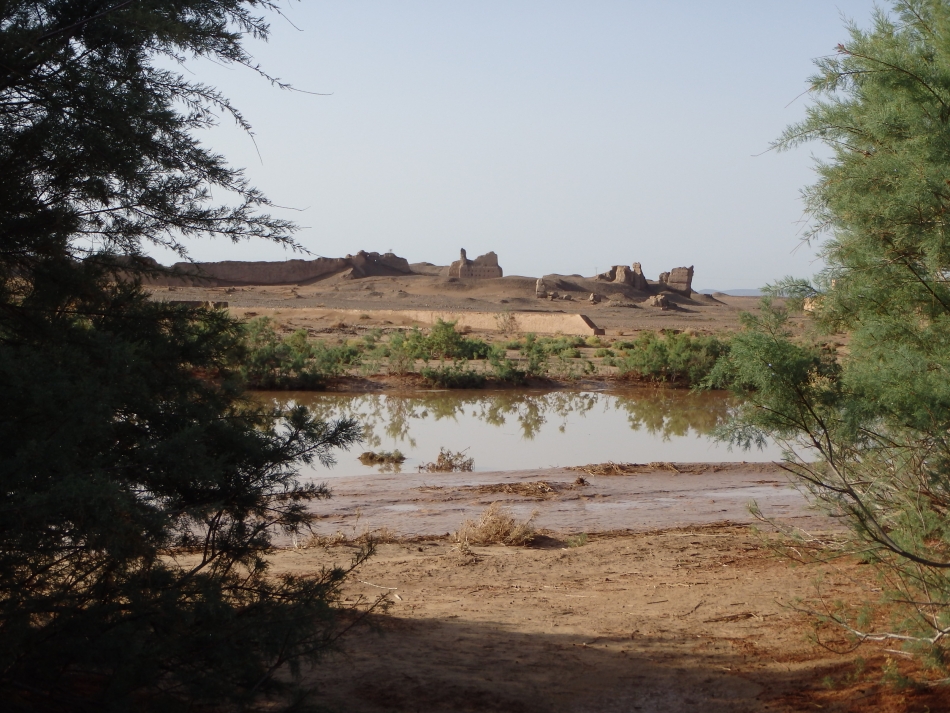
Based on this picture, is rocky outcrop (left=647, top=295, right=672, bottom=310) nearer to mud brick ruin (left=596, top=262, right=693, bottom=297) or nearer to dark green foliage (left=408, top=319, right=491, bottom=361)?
mud brick ruin (left=596, top=262, right=693, bottom=297)

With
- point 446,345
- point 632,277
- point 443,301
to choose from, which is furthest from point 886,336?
point 632,277

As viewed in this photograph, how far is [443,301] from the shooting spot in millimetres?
63281

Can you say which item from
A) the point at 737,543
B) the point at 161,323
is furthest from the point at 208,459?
the point at 737,543

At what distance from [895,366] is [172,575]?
434cm

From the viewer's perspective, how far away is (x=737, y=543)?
1083cm

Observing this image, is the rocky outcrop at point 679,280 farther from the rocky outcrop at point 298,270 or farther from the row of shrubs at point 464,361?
the row of shrubs at point 464,361

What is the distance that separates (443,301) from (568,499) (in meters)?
50.1

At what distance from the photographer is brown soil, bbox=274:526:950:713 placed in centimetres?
607

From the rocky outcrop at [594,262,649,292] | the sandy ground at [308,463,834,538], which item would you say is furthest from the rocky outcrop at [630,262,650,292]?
the sandy ground at [308,463,834,538]

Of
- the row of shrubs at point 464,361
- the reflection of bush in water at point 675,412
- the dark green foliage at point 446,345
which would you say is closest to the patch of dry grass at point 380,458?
the reflection of bush in water at point 675,412

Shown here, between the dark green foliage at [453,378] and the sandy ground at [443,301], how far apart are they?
57.2 ft

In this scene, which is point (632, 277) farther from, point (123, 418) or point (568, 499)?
point (123, 418)

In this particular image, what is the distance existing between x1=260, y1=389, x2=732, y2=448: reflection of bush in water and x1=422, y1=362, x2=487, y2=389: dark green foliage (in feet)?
3.22

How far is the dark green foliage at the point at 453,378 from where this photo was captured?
27.8 meters
